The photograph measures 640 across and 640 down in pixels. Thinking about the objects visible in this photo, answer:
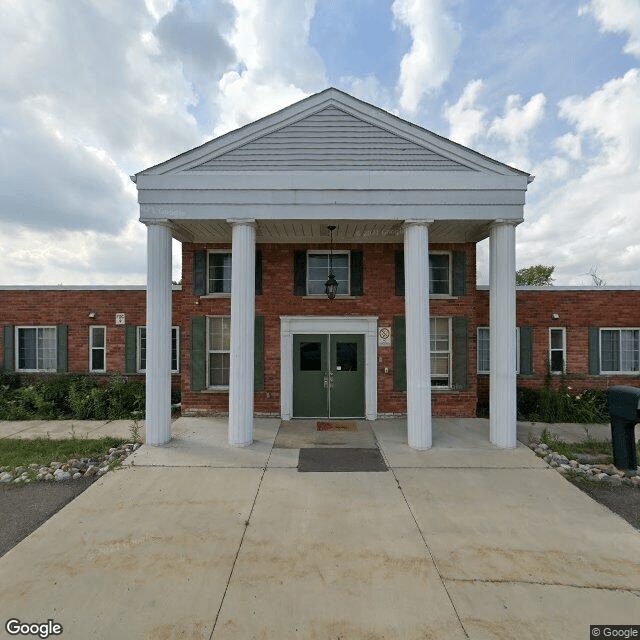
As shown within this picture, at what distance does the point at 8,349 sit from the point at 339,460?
1114 cm

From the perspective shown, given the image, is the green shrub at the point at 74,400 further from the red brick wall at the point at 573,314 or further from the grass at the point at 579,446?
the red brick wall at the point at 573,314

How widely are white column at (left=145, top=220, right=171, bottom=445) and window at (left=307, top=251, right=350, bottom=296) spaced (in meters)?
3.51

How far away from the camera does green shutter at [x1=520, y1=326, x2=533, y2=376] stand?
10250 mm

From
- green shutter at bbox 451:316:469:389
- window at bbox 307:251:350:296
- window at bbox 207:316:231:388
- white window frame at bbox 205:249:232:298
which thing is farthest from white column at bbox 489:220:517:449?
window at bbox 207:316:231:388

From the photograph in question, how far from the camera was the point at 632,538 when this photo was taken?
162 inches

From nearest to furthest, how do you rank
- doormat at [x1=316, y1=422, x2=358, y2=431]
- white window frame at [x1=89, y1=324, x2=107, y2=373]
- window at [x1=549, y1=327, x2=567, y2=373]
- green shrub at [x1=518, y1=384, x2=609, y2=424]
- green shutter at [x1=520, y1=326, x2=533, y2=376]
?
doormat at [x1=316, y1=422, x2=358, y2=431], green shrub at [x1=518, y1=384, x2=609, y2=424], green shutter at [x1=520, y1=326, x2=533, y2=376], window at [x1=549, y1=327, x2=567, y2=373], white window frame at [x1=89, y1=324, x2=107, y2=373]

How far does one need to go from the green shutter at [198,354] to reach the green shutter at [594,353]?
11.0 metres

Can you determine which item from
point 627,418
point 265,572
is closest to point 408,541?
point 265,572

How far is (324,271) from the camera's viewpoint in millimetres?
9180

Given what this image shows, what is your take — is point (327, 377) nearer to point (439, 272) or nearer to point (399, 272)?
point (399, 272)

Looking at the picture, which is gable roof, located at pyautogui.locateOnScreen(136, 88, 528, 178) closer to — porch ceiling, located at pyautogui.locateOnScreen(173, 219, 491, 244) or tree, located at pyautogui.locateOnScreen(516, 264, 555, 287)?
porch ceiling, located at pyautogui.locateOnScreen(173, 219, 491, 244)

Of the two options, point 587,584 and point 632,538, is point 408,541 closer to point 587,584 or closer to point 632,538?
point 587,584

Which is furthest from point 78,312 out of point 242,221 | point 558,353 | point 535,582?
point 558,353

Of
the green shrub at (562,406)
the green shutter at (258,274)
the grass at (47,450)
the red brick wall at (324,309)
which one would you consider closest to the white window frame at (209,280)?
the red brick wall at (324,309)
